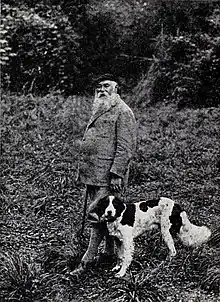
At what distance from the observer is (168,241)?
6852 millimetres

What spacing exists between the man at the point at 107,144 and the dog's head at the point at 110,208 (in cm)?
15

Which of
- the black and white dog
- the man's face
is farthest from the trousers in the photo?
the man's face

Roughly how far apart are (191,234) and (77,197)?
320 centimetres

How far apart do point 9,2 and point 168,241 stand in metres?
12.7

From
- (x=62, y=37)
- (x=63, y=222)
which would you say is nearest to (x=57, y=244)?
(x=63, y=222)

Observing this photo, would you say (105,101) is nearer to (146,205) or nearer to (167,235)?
(146,205)

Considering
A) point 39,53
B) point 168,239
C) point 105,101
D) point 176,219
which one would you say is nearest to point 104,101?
point 105,101

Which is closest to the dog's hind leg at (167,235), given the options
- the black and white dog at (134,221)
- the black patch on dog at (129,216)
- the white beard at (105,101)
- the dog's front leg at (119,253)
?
the black and white dog at (134,221)

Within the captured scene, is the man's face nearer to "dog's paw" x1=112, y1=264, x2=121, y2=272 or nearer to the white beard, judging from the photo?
the white beard

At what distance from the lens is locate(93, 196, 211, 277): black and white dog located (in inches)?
252

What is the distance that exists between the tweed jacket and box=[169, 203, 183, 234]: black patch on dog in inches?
26.1

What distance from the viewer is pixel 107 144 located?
6.61 meters

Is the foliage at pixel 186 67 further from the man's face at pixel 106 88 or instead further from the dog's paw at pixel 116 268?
the dog's paw at pixel 116 268

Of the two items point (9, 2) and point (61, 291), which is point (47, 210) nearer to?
point (61, 291)
